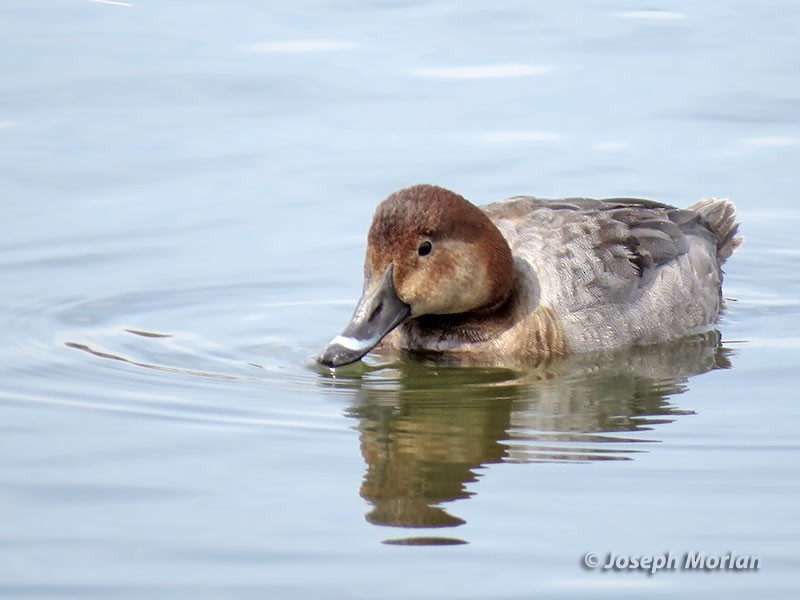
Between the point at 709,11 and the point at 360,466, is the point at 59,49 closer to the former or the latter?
the point at 709,11

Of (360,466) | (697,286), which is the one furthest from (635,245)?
(360,466)

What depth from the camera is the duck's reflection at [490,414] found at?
Answer: 754 cm

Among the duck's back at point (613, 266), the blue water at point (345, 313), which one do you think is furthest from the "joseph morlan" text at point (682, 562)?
the duck's back at point (613, 266)

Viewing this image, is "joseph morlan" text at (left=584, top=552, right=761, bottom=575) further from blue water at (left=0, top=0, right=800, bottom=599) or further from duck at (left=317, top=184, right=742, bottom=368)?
duck at (left=317, top=184, right=742, bottom=368)

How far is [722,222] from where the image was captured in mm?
11484

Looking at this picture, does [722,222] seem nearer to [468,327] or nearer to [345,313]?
[468,327]

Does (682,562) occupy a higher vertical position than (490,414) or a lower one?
lower

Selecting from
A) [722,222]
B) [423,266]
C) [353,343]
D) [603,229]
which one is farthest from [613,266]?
[353,343]

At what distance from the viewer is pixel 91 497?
23.7ft

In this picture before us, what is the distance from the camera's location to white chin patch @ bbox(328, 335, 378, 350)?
902 cm

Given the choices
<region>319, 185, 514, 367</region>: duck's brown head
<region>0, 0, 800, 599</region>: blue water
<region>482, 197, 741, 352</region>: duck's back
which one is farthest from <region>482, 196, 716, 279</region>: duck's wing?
<region>0, 0, 800, 599</region>: blue water

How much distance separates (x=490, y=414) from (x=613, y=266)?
6.08ft

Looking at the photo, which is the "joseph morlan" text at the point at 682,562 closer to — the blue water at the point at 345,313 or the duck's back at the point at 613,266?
the blue water at the point at 345,313

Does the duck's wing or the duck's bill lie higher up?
the duck's wing
